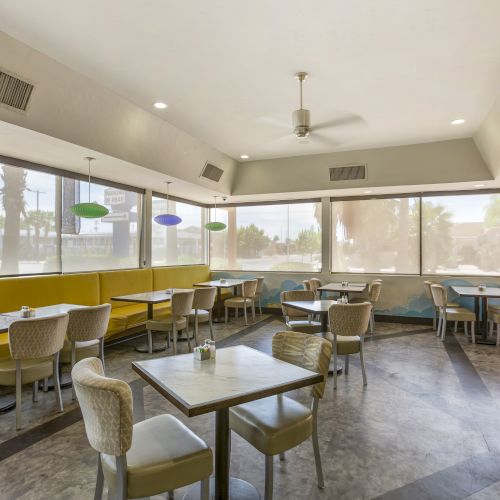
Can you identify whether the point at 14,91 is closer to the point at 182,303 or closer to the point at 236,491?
the point at 182,303

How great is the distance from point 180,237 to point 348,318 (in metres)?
5.44

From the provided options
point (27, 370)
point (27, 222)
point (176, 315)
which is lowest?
point (27, 370)

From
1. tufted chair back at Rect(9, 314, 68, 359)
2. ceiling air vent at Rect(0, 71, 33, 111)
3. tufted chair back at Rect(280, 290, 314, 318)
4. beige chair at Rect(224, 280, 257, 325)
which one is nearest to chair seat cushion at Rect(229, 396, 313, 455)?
tufted chair back at Rect(9, 314, 68, 359)

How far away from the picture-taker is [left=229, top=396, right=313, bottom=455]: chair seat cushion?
193 centimetres

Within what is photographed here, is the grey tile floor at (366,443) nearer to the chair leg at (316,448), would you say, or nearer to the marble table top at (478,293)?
the chair leg at (316,448)

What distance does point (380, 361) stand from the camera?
4.73 metres

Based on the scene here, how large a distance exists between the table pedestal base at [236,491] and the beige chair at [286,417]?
0.27 meters

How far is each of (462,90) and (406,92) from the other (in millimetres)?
616

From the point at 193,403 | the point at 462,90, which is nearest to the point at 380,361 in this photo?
the point at 462,90

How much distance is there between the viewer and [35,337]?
2941mm

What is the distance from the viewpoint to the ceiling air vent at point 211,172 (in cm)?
654

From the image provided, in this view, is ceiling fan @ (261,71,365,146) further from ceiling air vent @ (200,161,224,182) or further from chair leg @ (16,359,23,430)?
chair leg @ (16,359,23,430)

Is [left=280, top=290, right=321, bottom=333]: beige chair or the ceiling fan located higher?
the ceiling fan

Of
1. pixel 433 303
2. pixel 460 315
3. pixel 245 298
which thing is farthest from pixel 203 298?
pixel 433 303
